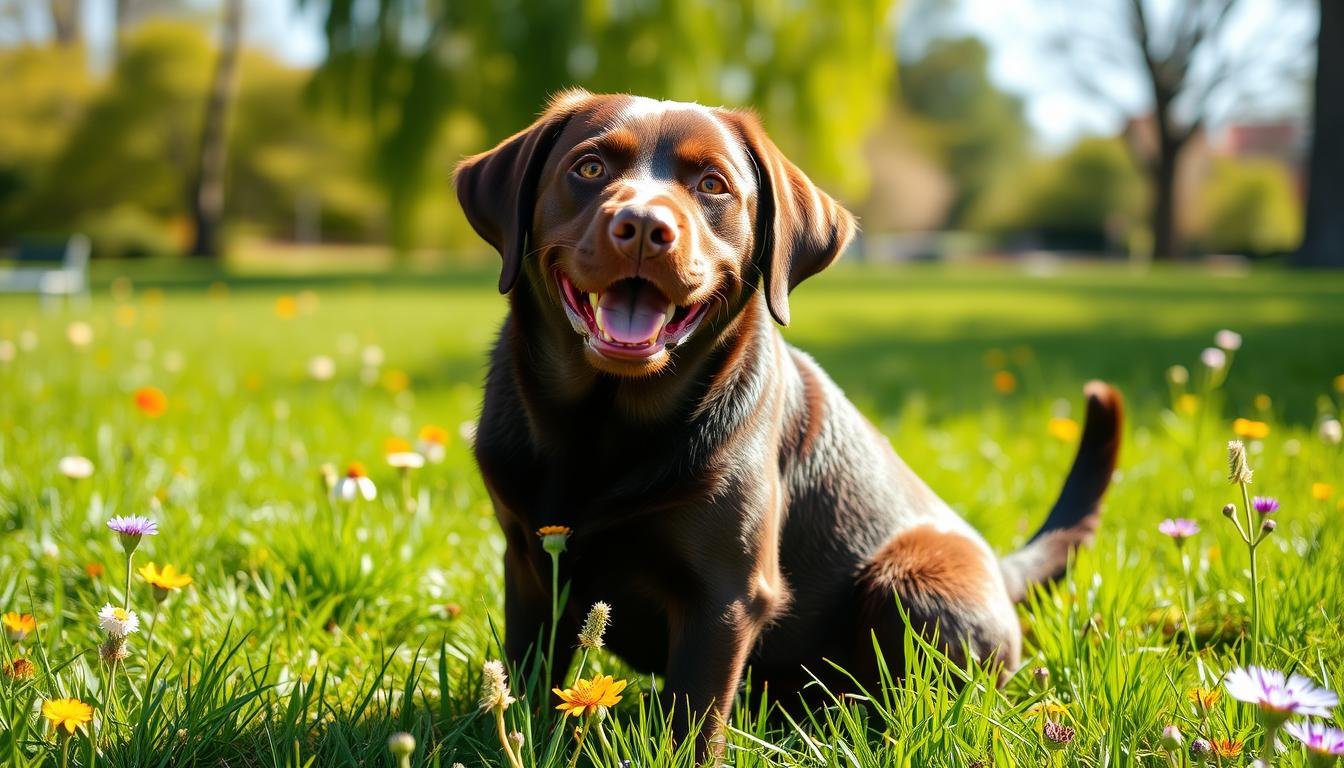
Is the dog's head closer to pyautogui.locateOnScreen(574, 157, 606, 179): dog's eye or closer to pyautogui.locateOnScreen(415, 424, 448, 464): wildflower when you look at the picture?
pyautogui.locateOnScreen(574, 157, 606, 179): dog's eye

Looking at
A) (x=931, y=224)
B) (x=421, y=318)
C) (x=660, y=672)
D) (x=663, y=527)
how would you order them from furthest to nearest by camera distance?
1. (x=931, y=224)
2. (x=421, y=318)
3. (x=660, y=672)
4. (x=663, y=527)

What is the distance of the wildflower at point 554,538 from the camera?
184cm

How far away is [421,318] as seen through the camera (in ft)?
40.9

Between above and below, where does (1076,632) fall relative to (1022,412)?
above

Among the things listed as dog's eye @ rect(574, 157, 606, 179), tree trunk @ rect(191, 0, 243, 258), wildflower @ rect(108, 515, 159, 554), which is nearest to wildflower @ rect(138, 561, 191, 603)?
wildflower @ rect(108, 515, 159, 554)

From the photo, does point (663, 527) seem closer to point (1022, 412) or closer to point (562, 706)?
point (562, 706)

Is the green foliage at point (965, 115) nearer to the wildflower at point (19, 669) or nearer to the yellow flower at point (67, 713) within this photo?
the wildflower at point (19, 669)

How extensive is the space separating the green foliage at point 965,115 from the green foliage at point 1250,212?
43.6ft

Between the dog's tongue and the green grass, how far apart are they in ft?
1.25

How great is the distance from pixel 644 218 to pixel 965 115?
6522 cm

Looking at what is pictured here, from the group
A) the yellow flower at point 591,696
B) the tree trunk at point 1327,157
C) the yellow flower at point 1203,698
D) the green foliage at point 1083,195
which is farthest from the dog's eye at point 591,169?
the green foliage at point 1083,195

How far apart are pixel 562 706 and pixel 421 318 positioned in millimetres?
11265

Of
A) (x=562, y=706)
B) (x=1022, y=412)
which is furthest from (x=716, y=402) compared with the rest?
(x=1022, y=412)

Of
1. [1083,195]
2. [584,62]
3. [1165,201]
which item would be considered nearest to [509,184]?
[584,62]
